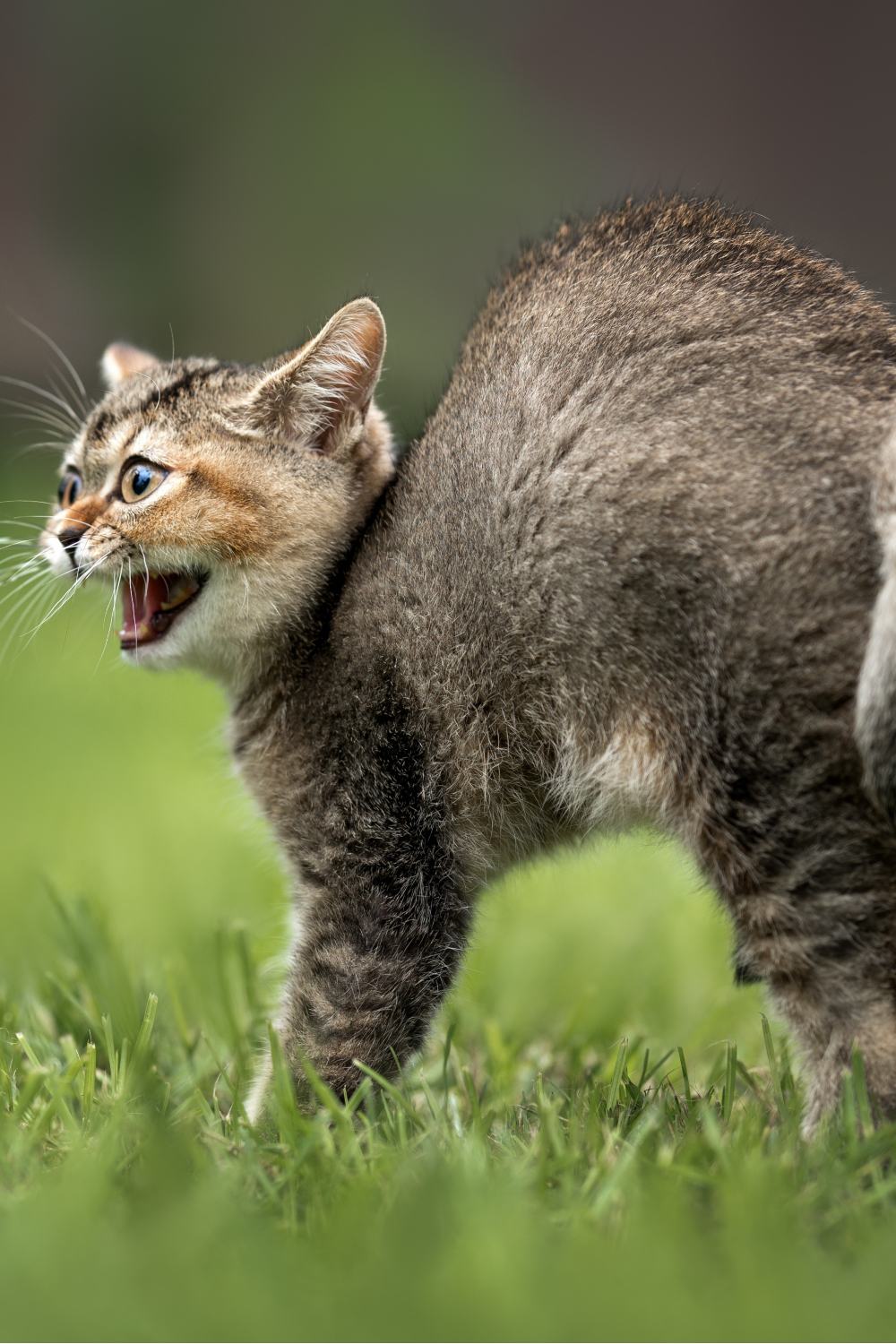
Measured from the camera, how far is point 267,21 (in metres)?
11.1

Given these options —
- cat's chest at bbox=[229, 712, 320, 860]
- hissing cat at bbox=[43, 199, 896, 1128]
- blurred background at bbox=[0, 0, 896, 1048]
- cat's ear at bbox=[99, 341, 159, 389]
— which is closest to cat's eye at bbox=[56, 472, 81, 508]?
hissing cat at bbox=[43, 199, 896, 1128]

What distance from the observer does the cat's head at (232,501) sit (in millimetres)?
3367

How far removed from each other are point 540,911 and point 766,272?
2.67 metres

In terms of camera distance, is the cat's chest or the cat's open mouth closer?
the cat's chest

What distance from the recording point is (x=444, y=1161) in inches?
89.5

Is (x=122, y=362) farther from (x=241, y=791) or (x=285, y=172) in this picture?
(x=285, y=172)

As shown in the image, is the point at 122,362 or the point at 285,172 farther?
the point at 285,172

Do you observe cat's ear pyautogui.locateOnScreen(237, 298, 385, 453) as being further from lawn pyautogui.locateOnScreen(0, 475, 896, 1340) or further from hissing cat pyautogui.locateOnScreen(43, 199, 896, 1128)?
lawn pyautogui.locateOnScreen(0, 475, 896, 1340)

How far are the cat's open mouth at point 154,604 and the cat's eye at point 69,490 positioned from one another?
1.07 feet

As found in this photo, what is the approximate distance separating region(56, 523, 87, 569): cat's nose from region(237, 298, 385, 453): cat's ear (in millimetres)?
479

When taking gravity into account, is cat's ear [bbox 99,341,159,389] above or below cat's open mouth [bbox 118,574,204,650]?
above

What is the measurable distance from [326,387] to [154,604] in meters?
0.69

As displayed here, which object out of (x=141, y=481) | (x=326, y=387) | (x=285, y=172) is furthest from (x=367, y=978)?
(x=285, y=172)

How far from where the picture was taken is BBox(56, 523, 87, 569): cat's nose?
11.4 feet
